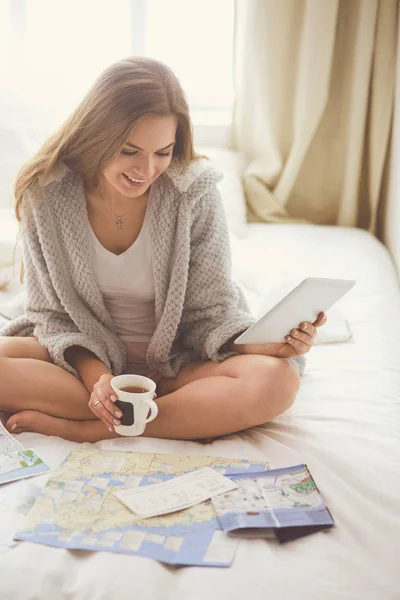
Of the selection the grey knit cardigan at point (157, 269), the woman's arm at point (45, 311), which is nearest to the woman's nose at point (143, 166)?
the grey knit cardigan at point (157, 269)

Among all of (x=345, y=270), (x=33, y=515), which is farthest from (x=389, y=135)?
(x=33, y=515)

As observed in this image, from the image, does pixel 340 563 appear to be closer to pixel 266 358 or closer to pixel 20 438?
pixel 266 358

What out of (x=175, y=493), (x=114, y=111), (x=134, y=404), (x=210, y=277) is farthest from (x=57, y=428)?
(x=114, y=111)

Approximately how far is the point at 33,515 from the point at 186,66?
2.03 metres

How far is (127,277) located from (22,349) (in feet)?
0.88

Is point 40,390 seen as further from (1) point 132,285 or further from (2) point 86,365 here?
(1) point 132,285

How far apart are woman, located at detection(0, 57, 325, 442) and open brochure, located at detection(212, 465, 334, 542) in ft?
0.55

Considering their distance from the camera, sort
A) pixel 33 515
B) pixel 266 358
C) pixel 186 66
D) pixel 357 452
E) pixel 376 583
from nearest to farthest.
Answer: pixel 376 583 < pixel 33 515 < pixel 357 452 < pixel 266 358 < pixel 186 66

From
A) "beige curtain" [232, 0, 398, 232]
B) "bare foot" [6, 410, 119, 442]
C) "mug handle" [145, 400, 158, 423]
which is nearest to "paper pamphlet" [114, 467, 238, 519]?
"mug handle" [145, 400, 158, 423]

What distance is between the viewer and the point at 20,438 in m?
1.37

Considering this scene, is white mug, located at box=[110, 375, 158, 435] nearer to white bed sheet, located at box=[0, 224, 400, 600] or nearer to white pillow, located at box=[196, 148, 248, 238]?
white bed sheet, located at box=[0, 224, 400, 600]

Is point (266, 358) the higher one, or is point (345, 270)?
point (266, 358)

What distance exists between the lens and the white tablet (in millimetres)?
1256

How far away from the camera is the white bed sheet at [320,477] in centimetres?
98
